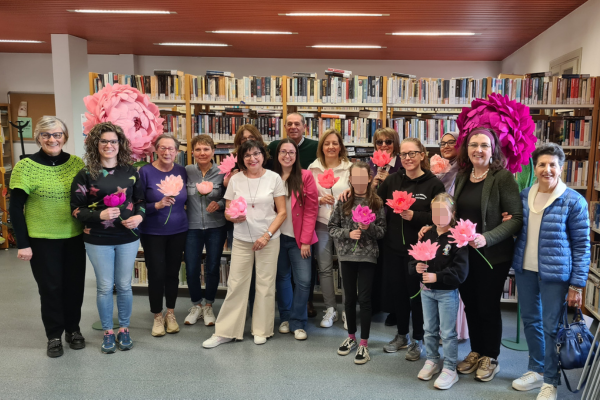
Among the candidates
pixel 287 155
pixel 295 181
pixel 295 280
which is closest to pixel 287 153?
pixel 287 155

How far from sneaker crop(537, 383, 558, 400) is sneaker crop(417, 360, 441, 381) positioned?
592 mm

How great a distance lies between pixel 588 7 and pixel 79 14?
6.58 metres

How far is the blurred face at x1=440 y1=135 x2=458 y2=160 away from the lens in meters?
3.50

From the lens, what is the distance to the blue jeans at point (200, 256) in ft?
12.0

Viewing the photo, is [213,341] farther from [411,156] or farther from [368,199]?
[411,156]

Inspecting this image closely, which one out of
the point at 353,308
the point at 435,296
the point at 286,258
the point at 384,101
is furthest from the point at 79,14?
the point at 435,296

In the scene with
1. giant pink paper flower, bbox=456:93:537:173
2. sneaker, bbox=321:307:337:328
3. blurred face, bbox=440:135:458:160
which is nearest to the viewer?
giant pink paper flower, bbox=456:93:537:173

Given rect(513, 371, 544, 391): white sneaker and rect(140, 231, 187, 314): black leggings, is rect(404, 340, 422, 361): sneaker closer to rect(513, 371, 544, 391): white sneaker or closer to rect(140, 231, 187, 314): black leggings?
rect(513, 371, 544, 391): white sneaker

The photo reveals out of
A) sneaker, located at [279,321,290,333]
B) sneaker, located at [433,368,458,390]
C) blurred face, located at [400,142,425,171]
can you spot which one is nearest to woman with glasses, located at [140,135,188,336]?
sneaker, located at [279,321,290,333]

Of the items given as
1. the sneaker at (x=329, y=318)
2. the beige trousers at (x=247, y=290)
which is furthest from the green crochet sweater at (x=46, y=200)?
the sneaker at (x=329, y=318)

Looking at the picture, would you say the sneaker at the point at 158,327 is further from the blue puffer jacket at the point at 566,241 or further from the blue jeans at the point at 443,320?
the blue puffer jacket at the point at 566,241

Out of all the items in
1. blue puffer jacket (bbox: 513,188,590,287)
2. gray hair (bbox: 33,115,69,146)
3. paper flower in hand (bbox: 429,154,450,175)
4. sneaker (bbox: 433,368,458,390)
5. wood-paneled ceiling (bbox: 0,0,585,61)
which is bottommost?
sneaker (bbox: 433,368,458,390)

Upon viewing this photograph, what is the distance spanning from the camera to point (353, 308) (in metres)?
3.17

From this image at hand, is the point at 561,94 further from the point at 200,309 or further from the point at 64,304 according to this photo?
the point at 64,304
